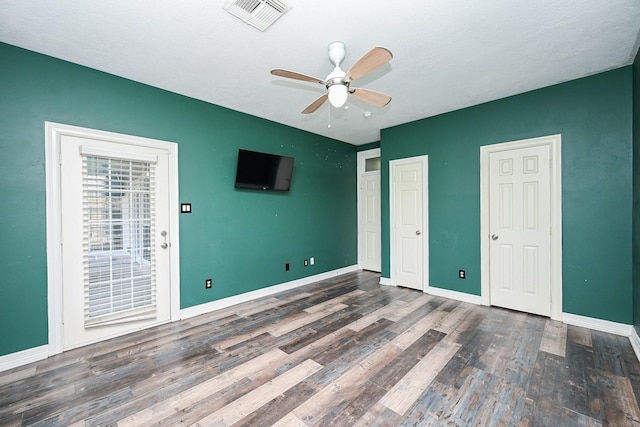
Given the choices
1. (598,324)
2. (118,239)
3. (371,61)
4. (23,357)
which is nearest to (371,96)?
(371,61)

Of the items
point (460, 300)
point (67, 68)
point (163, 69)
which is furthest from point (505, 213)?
point (67, 68)

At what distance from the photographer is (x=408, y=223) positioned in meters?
4.52

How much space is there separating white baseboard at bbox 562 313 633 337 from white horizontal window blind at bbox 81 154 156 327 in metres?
4.72

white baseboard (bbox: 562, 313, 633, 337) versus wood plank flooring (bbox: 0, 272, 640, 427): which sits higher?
white baseboard (bbox: 562, 313, 633, 337)

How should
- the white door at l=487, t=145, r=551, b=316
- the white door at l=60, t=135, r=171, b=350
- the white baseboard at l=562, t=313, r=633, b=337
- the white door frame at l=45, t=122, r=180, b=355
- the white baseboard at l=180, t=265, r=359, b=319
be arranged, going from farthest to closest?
the white baseboard at l=180, t=265, r=359, b=319
the white door at l=487, t=145, r=551, b=316
the white baseboard at l=562, t=313, r=633, b=337
the white door at l=60, t=135, r=171, b=350
the white door frame at l=45, t=122, r=180, b=355

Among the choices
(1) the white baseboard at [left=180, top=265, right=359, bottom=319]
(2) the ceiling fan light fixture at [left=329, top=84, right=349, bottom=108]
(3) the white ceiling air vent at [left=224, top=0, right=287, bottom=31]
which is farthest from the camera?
(1) the white baseboard at [left=180, top=265, right=359, bottom=319]

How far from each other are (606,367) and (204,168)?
14.6ft

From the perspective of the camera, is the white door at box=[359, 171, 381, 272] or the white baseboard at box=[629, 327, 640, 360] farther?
the white door at box=[359, 171, 381, 272]

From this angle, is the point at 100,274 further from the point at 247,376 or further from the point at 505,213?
the point at 505,213

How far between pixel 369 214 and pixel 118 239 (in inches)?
169

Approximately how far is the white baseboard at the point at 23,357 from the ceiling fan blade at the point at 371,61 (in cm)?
361

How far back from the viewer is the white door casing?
5.63m

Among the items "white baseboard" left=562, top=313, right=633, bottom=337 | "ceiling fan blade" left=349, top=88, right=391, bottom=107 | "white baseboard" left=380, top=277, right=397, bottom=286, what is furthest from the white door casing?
"ceiling fan blade" left=349, top=88, right=391, bottom=107

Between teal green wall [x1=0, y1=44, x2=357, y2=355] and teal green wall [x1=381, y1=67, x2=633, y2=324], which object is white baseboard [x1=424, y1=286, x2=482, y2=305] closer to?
teal green wall [x1=381, y1=67, x2=633, y2=324]
